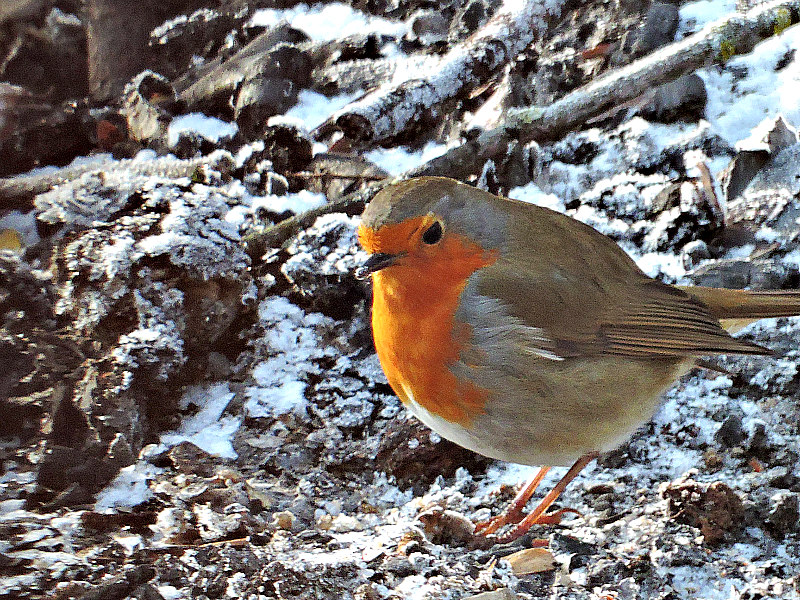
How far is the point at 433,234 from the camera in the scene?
202 cm

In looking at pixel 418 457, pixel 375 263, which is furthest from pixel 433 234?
pixel 418 457

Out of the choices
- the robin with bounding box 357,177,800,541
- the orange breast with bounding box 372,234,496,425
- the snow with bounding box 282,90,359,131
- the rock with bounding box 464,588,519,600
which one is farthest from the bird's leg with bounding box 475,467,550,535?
the snow with bounding box 282,90,359,131

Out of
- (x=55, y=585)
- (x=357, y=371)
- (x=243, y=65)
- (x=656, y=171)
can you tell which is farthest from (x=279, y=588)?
(x=243, y=65)

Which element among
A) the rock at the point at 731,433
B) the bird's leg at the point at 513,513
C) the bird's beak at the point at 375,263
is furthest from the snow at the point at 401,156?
the rock at the point at 731,433

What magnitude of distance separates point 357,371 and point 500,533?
30.0 inches

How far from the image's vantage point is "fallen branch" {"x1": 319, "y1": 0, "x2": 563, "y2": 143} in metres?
3.43

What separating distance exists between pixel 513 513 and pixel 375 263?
2.83 feet

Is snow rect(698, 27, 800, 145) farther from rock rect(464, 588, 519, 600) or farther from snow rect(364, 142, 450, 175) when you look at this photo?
rock rect(464, 588, 519, 600)

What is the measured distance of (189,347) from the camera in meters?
2.64

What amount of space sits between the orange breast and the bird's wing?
8cm

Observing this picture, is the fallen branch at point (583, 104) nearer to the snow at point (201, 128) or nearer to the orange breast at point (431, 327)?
the snow at point (201, 128)

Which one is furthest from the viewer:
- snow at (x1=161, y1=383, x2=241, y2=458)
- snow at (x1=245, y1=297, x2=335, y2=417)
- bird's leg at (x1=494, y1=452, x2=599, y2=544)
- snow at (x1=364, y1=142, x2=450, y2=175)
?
snow at (x1=364, y1=142, x2=450, y2=175)

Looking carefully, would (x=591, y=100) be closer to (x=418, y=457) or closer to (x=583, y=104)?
(x=583, y=104)

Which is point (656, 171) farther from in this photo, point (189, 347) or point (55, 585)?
point (55, 585)
